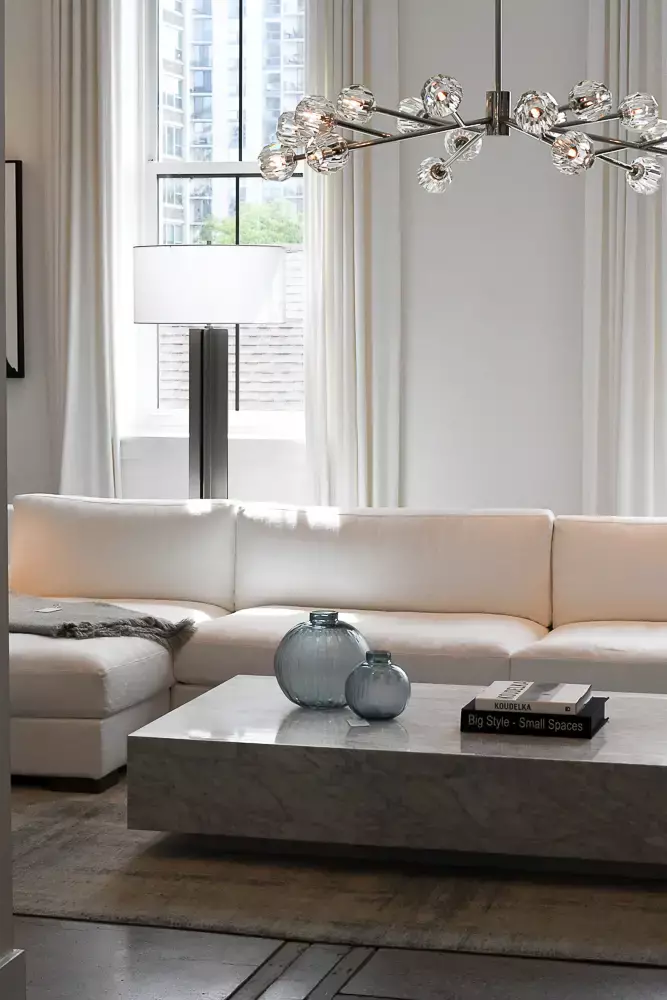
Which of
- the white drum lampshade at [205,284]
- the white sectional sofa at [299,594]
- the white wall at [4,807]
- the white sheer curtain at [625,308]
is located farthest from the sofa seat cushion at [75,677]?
the white sheer curtain at [625,308]

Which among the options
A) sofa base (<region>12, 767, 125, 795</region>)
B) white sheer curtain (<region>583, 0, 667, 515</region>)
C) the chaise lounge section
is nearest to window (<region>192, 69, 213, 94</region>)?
white sheer curtain (<region>583, 0, 667, 515</region>)

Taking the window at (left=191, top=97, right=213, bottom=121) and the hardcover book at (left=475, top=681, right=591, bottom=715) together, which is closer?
the hardcover book at (left=475, top=681, right=591, bottom=715)

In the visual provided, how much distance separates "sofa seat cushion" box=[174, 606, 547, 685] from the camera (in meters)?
3.82

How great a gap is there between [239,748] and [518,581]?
167 cm

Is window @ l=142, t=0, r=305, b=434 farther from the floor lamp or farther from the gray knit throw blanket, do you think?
the gray knit throw blanket

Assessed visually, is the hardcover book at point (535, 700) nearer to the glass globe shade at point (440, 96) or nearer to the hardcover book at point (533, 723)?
the hardcover book at point (533, 723)

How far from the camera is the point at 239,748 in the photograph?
2.96m

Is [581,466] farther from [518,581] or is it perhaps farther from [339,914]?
[339,914]

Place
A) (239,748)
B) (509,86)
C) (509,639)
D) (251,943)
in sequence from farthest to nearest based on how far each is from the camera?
(509,86) → (509,639) → (239,748) → (251,943)

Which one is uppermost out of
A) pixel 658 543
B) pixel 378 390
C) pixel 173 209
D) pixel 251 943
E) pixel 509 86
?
pixel 509 86

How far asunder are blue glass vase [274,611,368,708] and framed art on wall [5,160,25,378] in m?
2.80

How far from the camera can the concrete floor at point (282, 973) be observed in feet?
7.56

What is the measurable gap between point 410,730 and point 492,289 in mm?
2628

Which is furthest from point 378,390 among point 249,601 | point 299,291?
point 249,601
